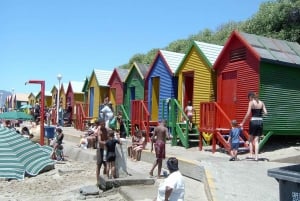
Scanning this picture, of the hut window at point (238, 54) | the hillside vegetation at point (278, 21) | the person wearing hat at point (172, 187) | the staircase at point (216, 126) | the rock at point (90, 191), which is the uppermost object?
the hillside vegetation at point (278, 21)

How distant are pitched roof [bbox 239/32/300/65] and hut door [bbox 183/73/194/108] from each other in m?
4.12

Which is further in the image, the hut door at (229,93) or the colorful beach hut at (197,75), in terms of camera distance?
the colorful beach hut at (197,75)

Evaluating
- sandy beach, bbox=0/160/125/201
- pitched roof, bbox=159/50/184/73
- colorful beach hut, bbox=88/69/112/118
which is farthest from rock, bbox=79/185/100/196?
colorful beach hut, bbox=88/69/112/118

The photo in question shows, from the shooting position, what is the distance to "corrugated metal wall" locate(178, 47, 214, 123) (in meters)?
17.5

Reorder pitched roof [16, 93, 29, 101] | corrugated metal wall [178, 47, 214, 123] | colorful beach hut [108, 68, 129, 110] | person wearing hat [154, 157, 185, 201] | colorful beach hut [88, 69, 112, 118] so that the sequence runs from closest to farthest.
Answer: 1. person wearing hat [154, 157, 185, 201]
2. corrugated metal wall [178, 47, 214, 123]
3. colorful beach hut [108, 68, 129, 110]
4. colorful beach hut [88, 69, 112, 118]
5. pitched roof [16, 93, 29, 101]

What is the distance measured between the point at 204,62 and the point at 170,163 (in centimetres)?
1123

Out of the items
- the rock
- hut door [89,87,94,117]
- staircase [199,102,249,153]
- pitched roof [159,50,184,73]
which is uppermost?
pitched roof [159,50,184,73]

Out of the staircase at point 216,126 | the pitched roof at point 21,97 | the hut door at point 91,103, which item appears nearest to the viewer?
the staircase at point 216,126

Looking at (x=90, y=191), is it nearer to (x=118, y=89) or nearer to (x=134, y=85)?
(x=134, y=85)

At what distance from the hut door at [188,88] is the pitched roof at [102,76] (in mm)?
10060

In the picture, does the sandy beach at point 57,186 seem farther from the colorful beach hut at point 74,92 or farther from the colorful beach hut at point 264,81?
the colorful beach hut at point 74,92

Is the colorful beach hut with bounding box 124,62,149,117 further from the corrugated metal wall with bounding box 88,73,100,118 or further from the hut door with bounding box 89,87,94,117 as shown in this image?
the hut door with bounding box 89,87,94,117

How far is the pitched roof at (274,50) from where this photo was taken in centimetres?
1491

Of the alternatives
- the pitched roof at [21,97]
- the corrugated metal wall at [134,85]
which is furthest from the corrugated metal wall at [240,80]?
the pitched roof at [21,97]
